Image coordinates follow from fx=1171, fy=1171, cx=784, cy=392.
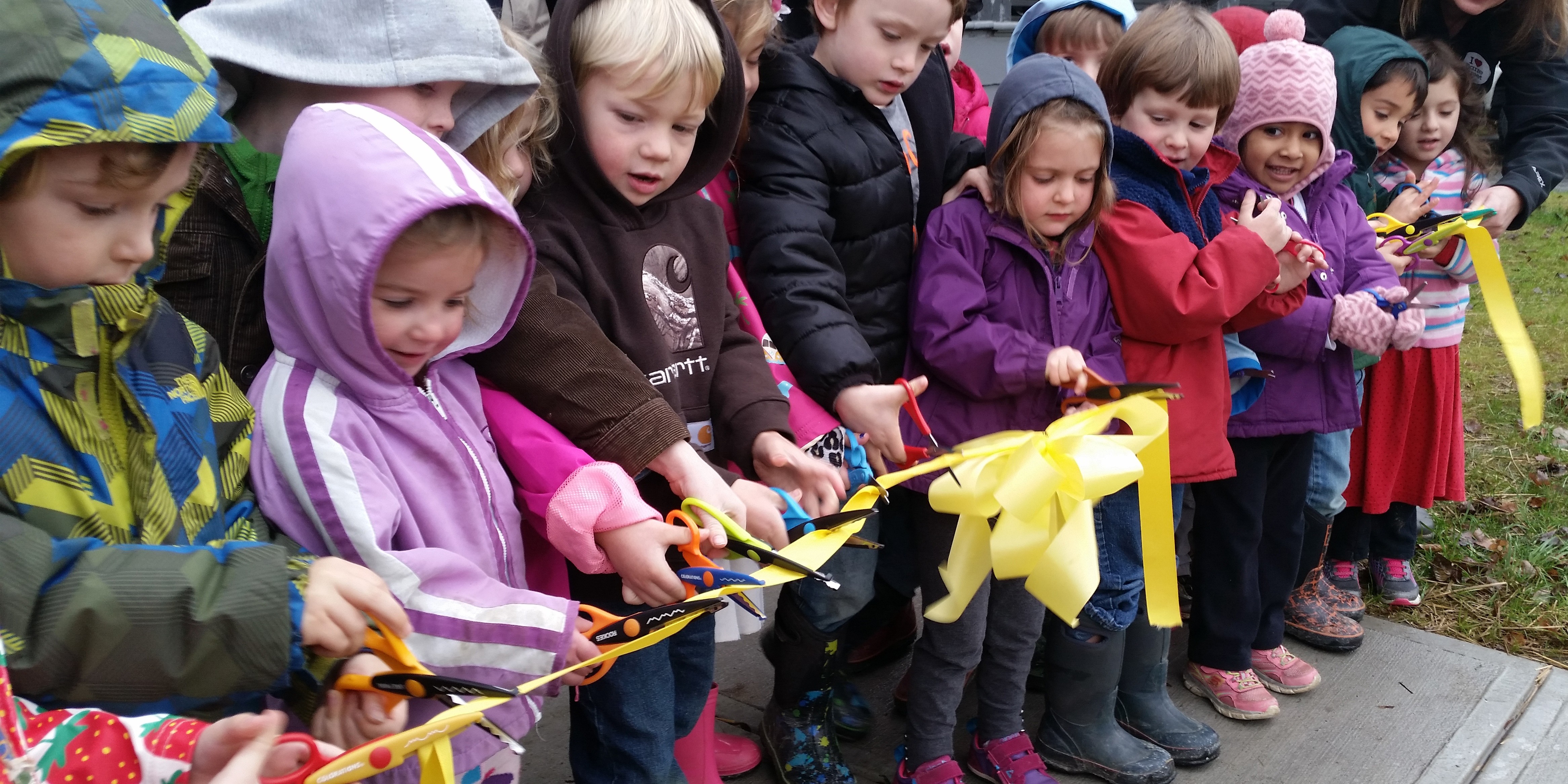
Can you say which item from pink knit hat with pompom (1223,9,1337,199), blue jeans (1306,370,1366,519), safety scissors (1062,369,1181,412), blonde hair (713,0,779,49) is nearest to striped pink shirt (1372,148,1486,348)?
blue jeans (1306,370,1366,519)

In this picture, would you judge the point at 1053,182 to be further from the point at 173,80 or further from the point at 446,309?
the point at 173,80

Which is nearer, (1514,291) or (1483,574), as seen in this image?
(1483,574)

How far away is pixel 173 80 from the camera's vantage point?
1512 mm

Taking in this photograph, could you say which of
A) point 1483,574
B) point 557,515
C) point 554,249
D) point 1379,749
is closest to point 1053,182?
point 554,249

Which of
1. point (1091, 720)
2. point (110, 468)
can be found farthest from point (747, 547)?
point (1091, 720)

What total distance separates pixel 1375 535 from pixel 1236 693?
1288 millimetres

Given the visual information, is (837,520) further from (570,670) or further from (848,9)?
(848,9)

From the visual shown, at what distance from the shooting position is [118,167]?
147 cm

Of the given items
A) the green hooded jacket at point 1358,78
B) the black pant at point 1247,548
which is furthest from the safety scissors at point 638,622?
the green hooded jacket at point 1358,78

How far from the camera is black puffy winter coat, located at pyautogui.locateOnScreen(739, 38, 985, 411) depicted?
2.66 m

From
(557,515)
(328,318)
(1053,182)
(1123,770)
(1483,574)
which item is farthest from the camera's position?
(1483,574)

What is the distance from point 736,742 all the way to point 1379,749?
1.86 m

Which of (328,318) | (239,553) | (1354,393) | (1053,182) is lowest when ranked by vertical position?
(1354,393)

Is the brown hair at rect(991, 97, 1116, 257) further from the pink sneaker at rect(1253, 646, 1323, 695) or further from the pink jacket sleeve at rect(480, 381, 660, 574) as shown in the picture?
the pink sneaker at rect(1253, 646, 1323, 695)
